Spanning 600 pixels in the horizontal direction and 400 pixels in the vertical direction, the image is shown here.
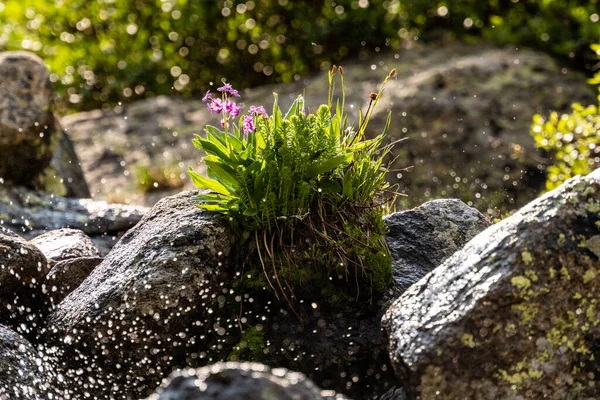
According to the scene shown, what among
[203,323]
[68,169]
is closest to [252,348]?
[203,323]

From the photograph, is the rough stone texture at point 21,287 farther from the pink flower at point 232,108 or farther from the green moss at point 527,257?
the green moss at point 527,257

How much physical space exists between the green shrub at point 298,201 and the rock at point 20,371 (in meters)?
1.06

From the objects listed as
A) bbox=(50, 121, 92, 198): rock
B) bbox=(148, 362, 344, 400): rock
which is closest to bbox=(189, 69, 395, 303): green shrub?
bbox=(148, 362, 344, 400): rock

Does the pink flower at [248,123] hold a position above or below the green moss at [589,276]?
above

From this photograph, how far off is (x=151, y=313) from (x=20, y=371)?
25.3 inches

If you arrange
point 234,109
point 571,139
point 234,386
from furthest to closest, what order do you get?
point 571,139 → point 234,109 → point 234,386

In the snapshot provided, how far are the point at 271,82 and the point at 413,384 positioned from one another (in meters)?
8.50

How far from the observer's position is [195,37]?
11430mm

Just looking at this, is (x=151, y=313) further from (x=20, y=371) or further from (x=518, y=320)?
(x=518, y=320)

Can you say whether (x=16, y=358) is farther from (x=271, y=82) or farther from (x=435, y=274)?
(x=271, y=82)

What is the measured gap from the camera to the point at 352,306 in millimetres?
4180

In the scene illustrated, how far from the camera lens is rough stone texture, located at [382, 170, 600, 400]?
3309 mm

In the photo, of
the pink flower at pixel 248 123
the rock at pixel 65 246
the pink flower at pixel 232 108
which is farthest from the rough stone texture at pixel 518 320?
the rock at pixel 65 246

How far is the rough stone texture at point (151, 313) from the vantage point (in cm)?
410
